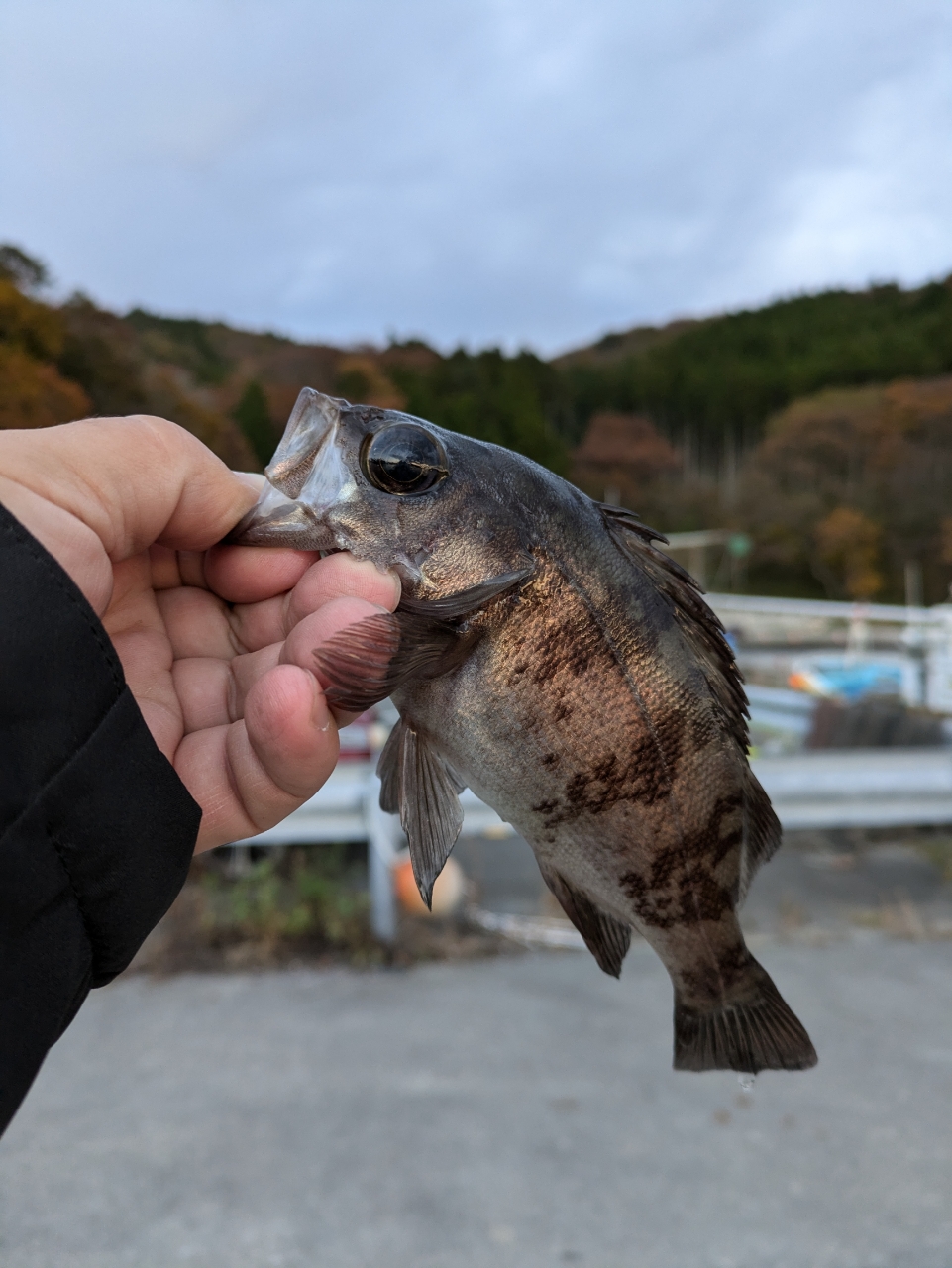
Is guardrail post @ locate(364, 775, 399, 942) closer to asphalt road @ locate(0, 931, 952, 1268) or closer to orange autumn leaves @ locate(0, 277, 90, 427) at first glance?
asphalt road @ locate(0, 931, 952, 1268)

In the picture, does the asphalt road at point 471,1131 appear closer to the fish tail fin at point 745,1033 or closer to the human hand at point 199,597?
the fish tail fin at point 745,1033

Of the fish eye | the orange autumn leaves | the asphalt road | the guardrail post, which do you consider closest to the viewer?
the fish eye

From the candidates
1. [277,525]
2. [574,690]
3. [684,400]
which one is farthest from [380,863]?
[684,400]

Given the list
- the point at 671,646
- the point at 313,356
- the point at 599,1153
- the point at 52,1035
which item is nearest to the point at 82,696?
the point at 52,1035

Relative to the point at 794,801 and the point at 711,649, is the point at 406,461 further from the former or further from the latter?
the point at 794,801

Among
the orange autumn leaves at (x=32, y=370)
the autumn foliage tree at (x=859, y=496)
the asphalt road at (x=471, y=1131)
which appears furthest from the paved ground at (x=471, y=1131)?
the autumn foliage tree at (x=859, y=496)

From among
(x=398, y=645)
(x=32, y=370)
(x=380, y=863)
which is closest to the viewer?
(x=398, y=645)

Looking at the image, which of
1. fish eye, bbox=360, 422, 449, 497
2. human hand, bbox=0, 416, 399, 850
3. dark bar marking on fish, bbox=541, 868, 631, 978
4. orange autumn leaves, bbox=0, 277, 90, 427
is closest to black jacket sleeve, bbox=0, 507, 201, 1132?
human hand, bbox=0, 416, 399, 850
